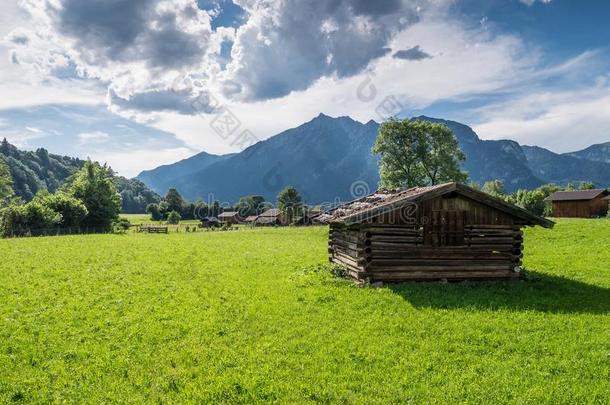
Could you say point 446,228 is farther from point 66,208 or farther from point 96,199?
point 96,199

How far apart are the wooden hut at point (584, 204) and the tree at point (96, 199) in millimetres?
76717

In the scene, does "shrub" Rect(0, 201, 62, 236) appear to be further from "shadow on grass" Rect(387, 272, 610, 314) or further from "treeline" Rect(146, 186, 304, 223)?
"treeline" Rect(146, 186, 304, 223)

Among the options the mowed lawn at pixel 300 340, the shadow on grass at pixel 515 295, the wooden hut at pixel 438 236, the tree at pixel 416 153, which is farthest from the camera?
the tree at pixel 416 153

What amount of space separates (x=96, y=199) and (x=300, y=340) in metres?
66.8

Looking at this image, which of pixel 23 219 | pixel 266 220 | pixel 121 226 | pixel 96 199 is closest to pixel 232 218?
pixel 266 220

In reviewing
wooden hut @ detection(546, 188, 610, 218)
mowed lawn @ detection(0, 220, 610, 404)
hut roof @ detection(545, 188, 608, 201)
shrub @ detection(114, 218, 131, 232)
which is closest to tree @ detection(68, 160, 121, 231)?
shrub @ detection(114, 218, 131, 232)

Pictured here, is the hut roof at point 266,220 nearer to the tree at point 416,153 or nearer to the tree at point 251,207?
the tree at point 251,207

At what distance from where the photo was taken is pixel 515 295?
14.9 m

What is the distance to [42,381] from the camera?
318 inches

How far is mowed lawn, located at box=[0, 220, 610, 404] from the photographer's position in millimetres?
7691

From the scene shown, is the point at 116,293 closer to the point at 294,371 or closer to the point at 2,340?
the point at 2,340

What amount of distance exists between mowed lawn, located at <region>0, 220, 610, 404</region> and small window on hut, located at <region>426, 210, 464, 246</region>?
6.41 feet

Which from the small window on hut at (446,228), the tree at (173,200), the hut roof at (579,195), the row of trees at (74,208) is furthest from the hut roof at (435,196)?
the tree at (173,200)

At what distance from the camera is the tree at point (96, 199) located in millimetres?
66500
